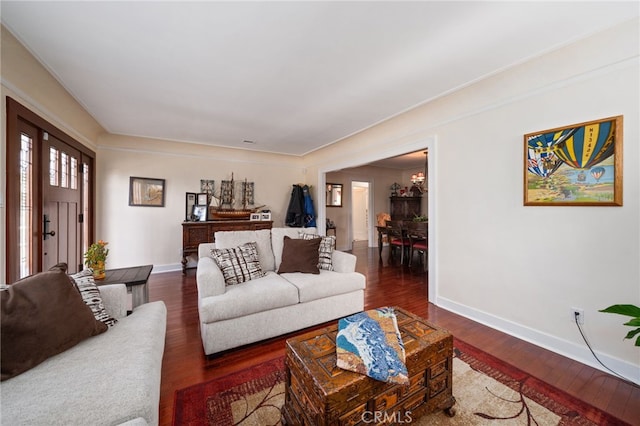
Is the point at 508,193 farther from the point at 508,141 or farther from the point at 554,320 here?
the point at 554,320

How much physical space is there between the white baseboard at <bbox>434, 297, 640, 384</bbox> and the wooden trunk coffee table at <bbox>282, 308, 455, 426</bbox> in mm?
1325

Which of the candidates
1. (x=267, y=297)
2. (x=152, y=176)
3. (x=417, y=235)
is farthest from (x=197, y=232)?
(x=417, y=235)

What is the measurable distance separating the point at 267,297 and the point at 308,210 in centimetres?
354

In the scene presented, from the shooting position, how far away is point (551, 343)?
2.03 metres

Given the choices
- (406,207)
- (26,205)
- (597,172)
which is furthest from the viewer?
(406,207)

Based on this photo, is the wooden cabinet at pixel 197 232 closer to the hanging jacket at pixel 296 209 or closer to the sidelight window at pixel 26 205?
the hanging jacket at pixel 296 209

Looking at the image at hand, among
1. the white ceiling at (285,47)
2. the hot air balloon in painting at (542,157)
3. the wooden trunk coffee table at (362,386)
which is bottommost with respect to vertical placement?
the wooden trunk coffee table at (362,386)

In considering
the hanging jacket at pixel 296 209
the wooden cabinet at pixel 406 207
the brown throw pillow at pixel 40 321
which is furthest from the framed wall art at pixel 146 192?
the wooden cabinet at pixel 406 207

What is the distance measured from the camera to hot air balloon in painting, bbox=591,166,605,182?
5.83 ft

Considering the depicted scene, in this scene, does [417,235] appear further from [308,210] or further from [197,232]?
[197,232]

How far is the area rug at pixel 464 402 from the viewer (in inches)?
53.2

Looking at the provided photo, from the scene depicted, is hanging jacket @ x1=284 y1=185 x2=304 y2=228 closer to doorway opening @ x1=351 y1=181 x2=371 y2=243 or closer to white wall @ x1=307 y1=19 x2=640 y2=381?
white wall @ x1=307 y1=19 x2=640 y2=381

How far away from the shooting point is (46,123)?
2.46 metres

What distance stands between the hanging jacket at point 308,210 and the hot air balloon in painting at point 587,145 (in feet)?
13.7
